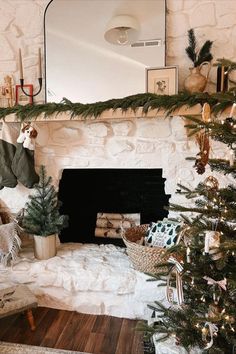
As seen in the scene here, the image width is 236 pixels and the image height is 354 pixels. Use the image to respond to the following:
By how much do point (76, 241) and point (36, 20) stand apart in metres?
1.87

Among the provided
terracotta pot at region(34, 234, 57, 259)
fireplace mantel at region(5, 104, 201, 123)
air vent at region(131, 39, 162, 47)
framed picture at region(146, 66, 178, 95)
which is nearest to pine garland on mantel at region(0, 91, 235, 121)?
fireplace mantel at region(5, 104, 201, 123)

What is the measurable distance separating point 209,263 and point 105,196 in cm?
145

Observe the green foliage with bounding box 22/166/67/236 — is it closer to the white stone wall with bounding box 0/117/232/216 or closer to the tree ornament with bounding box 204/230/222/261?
the white stone wall with bounding box 0/117/232/216

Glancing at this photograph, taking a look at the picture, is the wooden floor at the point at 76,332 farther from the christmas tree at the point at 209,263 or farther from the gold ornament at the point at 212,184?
the gold ornament at the point at 212,184

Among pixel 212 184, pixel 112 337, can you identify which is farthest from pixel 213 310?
pixel 112 337

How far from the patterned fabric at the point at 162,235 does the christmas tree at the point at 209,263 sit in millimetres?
714

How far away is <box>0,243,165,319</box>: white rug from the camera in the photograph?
1949mm

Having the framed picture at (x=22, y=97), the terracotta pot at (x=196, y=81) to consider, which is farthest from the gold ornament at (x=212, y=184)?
the framed picture at (x=22, y=97)

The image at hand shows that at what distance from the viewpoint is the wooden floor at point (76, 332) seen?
1701mm

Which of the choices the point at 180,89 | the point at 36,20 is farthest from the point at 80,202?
the point at 36,20

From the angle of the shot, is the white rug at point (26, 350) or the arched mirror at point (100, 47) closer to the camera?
the white rug at point (26, 350)

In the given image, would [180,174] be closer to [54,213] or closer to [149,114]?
[149,114]

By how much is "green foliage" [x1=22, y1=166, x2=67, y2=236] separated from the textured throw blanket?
0.11m

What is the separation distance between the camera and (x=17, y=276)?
81.9 inches
